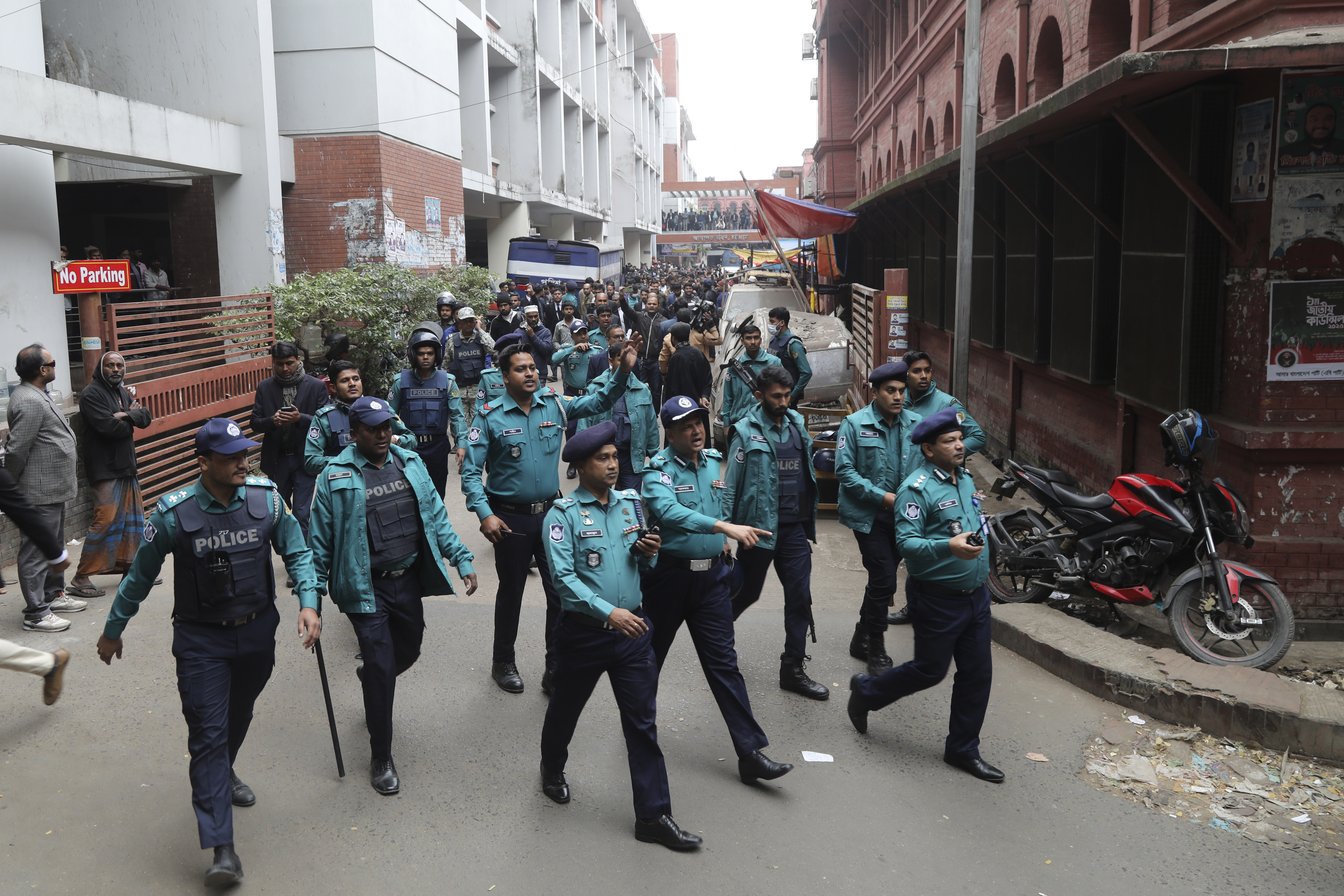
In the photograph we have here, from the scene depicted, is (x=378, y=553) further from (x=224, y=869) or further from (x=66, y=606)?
(x=66, y=606)

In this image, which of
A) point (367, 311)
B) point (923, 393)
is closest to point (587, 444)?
point (923, 393)

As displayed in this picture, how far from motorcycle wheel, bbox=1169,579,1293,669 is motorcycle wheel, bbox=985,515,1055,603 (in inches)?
40.7

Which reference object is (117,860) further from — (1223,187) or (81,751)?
(1223,187)

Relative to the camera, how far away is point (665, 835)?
171 inches

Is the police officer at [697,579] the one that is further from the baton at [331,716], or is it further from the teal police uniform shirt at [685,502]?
the baton at [331,716]

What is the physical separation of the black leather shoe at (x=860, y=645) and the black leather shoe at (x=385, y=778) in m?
3.02

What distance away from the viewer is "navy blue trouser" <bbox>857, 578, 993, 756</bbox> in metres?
4.95

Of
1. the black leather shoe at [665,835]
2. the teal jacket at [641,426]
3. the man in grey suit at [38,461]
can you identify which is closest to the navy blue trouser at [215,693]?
A: the black leather shoe at [665,835]

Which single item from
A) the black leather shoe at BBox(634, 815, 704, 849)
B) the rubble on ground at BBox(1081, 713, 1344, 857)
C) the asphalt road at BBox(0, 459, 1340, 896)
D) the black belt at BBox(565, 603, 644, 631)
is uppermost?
the black belt at BBox(565, 603, 644, 631)

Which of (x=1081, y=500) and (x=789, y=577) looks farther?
(x=1081, y=500)

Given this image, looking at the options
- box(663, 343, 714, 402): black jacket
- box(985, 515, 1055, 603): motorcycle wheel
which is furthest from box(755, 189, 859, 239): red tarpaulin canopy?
box(985, 515, 1055, 603): motorcycle wheel

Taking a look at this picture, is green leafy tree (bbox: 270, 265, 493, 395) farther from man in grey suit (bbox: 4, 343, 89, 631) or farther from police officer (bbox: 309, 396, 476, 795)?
police officer (bbox: 309, 396, 476, 795)

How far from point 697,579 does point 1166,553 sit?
3.50 metres

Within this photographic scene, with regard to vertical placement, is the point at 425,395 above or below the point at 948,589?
above
